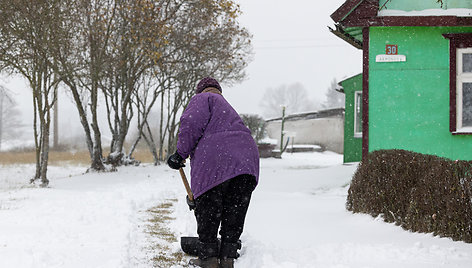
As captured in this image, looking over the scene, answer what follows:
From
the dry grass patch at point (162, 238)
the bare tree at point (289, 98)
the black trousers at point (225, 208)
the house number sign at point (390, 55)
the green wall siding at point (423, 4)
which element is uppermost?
the bare tree at point (289, 98)

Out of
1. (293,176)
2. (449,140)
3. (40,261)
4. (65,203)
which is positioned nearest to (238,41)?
(293,176)

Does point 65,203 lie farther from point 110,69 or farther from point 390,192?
point 110,69

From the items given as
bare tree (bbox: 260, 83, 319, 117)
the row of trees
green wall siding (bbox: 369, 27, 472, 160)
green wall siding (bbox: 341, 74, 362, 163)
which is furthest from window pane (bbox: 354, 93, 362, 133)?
bare tree (bbox: 260, 83, 319, 117)

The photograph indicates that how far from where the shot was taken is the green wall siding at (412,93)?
853cm

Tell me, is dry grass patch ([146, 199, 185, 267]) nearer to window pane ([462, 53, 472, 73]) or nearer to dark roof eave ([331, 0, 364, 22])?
dark roof eave ([331, 0, 364, 22])

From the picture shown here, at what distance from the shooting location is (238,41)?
19797 mm

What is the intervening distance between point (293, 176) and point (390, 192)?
7.49 meters

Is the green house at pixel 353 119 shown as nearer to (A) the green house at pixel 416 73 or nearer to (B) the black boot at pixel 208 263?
(A) the green house at pixel 416 73

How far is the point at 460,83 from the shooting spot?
→ 8.47 meters

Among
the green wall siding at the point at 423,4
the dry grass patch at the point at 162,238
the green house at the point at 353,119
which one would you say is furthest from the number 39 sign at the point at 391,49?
the green house at the point at 353,119

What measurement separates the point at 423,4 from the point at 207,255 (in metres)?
6.94

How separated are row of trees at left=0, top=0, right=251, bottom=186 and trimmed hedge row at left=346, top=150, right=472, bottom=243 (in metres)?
7.85

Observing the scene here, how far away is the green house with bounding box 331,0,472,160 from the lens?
8.43 m

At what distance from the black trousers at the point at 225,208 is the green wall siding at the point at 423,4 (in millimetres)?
6241
